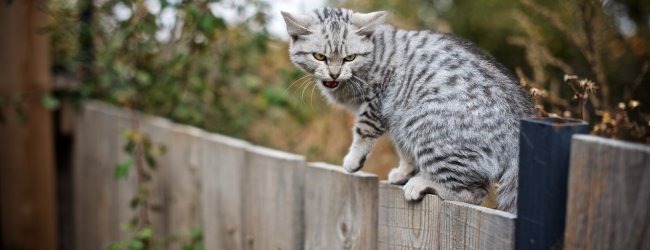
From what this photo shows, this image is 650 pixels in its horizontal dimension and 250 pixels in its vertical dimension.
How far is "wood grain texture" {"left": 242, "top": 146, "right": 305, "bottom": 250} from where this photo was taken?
2.30m

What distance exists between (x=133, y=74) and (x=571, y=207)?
3504 millimetres

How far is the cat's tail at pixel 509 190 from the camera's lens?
1.66m

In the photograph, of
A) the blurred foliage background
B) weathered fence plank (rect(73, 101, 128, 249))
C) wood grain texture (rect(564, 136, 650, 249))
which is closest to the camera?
wood grain texture (rect(564, 136, 650, 249))

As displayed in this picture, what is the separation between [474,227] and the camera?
1.54 m

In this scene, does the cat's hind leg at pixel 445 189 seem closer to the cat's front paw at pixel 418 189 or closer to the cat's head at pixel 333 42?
the cat's front paw at pixel 418 189

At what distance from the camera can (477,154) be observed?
5.75ft

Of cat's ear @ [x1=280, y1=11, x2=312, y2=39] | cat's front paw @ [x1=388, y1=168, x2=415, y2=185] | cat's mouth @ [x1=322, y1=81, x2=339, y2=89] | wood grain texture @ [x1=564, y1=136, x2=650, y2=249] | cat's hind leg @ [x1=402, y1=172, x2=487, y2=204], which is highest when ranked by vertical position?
cat's ear @ [x1=280, y1=11, x2=312, y2=39]

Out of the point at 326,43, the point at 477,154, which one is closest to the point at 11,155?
the point at 326,43

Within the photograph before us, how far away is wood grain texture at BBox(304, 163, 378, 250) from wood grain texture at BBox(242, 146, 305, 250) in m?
0.05

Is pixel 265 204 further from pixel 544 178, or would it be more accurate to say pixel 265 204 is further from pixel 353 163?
pixel 544 178

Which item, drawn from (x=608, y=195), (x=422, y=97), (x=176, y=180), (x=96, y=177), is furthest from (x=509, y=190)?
(x=96, y=177)

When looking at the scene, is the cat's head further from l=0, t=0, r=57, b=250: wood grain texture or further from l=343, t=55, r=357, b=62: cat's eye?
l=0, t=0, r=57, b=250: wood grain texture

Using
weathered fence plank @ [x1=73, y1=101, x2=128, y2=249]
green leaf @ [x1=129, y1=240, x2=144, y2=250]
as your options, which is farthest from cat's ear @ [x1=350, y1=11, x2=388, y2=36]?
weathered fence plank @ [x1=73, y1=101, x2=128, y2=249]

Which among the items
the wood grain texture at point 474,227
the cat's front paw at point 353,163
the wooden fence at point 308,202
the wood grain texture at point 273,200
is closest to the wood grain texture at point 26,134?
the wooden fence at point 308,202
